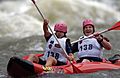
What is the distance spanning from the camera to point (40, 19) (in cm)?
1498

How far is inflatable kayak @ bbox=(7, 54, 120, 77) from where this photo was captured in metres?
5.84

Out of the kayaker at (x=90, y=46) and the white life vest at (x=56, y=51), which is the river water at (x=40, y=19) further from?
the kayaker at (x=90, y=46)

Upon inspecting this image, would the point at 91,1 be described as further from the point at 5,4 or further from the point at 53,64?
the point at 53,64

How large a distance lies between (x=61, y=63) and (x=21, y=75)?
0.85 m

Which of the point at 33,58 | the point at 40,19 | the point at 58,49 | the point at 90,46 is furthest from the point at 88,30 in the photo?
the point at 40,19

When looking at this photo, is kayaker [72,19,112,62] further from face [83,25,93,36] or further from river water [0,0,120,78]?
river water [0,0,120,78]

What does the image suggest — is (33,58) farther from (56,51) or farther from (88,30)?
(88,30)

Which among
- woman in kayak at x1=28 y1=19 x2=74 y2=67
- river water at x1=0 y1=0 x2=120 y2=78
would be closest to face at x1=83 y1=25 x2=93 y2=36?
woman in kayak at x1=28 y1=19 x2=74 y2=67

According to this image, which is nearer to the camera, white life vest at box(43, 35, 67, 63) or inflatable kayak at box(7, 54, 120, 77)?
inflatable kayak at box(7, 54, 120, 77)

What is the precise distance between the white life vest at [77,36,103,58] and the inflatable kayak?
0.90 ft

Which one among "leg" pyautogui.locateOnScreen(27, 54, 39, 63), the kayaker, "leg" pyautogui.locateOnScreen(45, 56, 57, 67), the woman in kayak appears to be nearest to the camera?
"leg" pyautogui.locateOnScreen(45, 56, 57, 67)

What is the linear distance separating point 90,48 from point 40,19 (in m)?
8.41

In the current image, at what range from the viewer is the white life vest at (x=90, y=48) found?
6676mm

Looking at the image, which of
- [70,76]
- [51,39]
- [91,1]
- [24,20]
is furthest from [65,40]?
[91,1]
